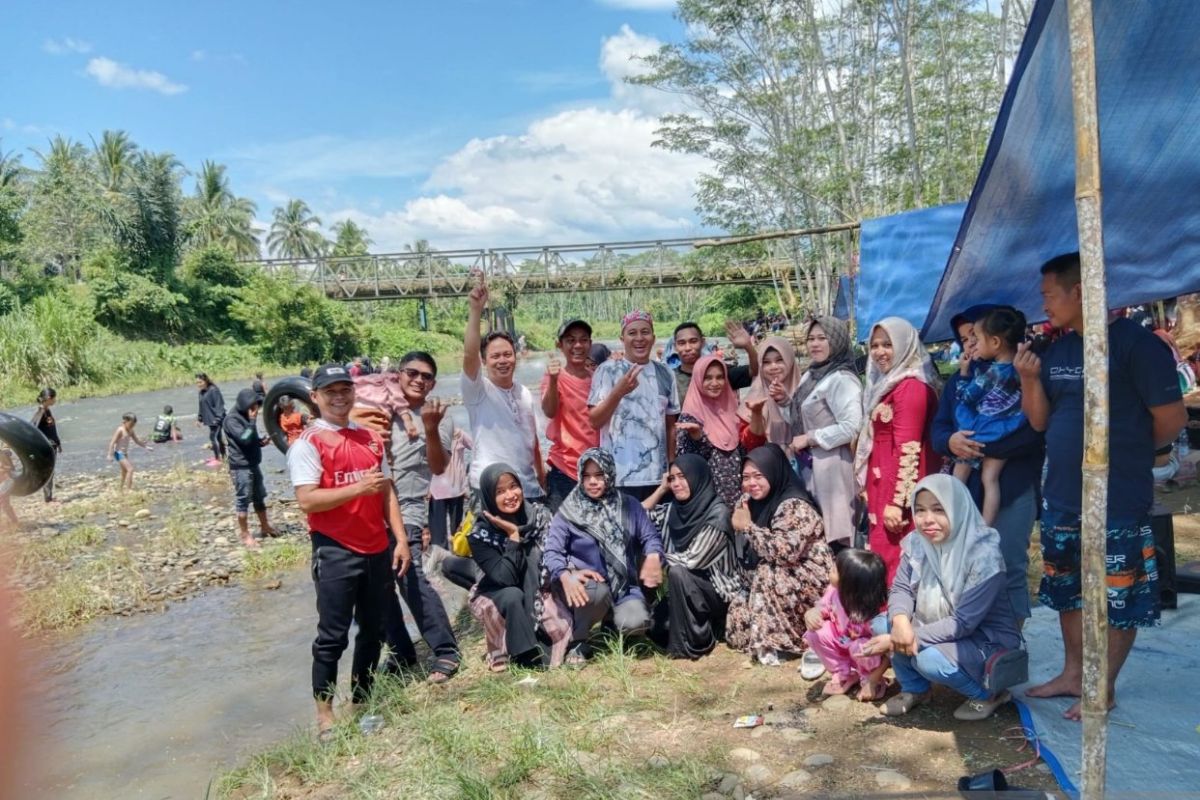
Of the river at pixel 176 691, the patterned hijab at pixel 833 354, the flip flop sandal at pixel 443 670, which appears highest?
the patterned hijab at pixel 833 354

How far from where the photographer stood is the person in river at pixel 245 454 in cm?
796

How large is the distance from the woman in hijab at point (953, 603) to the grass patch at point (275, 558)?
6129 mm

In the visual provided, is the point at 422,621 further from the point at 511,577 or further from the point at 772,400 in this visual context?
the point at 772,400

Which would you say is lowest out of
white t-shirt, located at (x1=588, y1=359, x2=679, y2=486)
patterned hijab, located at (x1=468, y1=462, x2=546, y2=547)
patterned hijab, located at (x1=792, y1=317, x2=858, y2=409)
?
patterned hijab, located at (x1=468, y1=462, x2=546, y2=547)

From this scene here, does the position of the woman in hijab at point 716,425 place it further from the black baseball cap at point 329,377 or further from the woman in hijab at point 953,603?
the black baseball cap at point 329,377

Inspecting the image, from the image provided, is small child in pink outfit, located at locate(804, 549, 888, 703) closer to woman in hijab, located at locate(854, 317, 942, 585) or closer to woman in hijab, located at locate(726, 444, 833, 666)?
woman in hijab, located at locate(854, 317, 942, 585)

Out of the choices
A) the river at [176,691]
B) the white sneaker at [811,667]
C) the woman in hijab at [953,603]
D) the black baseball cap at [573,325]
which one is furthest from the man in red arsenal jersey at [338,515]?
the woman in hijab at [953,603]

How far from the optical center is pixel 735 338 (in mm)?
4695

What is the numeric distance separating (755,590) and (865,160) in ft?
42.0

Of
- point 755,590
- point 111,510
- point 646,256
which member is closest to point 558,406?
point 755,590

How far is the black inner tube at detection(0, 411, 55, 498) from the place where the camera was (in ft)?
18.1

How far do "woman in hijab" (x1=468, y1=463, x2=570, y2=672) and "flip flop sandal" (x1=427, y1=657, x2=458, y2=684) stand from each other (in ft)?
0.69

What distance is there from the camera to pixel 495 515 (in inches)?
175

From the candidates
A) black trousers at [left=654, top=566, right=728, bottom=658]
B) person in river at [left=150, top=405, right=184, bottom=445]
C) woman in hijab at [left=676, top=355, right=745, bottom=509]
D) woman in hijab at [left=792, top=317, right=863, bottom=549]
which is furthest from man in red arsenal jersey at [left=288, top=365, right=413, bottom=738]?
person in river at [left=150, top=405, right=184, bottom=445]
